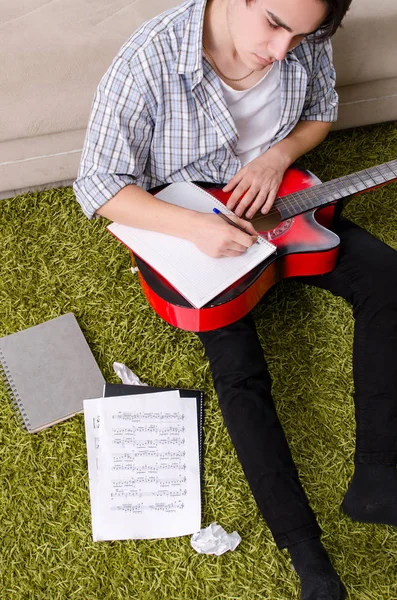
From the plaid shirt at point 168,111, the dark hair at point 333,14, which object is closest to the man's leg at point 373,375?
the plaid shirt at point 168,111

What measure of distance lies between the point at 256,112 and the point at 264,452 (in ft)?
2.50

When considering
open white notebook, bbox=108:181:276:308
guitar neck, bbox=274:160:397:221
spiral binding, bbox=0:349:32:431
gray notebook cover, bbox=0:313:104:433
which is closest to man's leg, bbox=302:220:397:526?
guitar neck, bbox=274:160:397:221

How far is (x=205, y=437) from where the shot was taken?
59.5 inches

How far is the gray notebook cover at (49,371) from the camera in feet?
5.05

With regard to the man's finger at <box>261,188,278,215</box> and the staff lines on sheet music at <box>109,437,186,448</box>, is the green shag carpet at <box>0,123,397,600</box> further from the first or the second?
the man's finger at <box>261,188,278,215</box>

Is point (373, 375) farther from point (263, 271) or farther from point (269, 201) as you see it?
point (269, 201)

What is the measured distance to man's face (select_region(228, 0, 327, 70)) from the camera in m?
1.06

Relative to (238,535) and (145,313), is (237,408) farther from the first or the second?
(145,313)

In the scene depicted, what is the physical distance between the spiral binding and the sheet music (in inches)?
6.2

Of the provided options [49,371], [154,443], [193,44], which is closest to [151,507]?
[154,443]

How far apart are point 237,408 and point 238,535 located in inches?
12.1

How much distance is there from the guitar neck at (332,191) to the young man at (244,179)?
5cm

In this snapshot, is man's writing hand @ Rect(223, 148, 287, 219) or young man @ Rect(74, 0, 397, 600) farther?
man's writing hand @ Rect(223, 148, 287, 219)

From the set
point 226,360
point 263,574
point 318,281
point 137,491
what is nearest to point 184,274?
point 226,360
